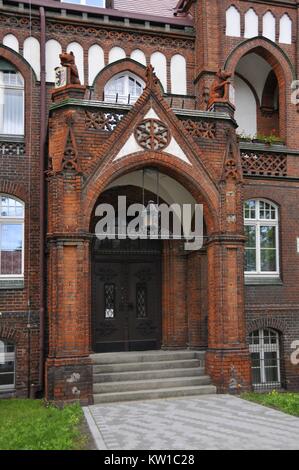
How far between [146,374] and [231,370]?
1731 mm

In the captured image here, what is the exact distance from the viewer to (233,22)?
14312 millimetres

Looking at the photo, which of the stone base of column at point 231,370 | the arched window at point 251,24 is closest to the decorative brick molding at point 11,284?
the stone base of column at point 231,370

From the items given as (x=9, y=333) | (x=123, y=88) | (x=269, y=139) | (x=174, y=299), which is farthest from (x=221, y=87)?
(x=9, y=333)

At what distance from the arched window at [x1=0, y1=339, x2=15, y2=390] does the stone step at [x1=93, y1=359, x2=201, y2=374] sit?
1990 mm

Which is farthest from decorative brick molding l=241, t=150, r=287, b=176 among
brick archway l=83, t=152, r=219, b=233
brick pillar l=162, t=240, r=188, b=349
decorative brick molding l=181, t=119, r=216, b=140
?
brick pillar l=162, t=240, r=188, b=349

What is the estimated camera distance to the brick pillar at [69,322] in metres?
10.3

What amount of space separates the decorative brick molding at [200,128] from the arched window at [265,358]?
5004 mm

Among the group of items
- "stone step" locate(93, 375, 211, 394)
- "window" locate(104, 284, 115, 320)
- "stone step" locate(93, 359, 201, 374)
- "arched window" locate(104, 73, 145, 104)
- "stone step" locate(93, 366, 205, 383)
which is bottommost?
"stone step" locate(93, 375, 211, 394)

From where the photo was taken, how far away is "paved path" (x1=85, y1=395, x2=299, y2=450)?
7.51 metres

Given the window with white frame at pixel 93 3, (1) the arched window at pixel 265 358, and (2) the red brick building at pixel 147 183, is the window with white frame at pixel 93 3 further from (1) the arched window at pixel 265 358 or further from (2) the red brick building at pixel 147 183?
(1) the arched window at pixel 265 358

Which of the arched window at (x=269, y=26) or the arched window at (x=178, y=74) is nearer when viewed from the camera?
the arched window at (x=178, y=74)

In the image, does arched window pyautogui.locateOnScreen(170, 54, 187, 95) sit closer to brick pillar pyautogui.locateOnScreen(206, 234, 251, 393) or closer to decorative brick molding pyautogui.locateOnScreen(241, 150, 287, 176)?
decorative brick molding pyautogui.locateOnScreen(241, 150, 287, 176)
